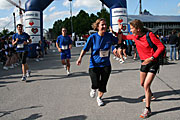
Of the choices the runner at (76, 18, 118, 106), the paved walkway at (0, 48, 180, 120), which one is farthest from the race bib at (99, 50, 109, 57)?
the paved walkway at (0, 48, 180, 120)

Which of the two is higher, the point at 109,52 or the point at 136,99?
the point at 109,52

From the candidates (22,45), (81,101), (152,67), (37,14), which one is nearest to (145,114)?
(152,67)

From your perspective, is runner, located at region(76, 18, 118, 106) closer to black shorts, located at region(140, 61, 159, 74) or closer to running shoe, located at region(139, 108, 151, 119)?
black shorts, located at region(140, 61, 159, 74)

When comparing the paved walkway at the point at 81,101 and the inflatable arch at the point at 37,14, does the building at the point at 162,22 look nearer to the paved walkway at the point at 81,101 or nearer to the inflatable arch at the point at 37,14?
the inflatable arch at the point at 37,14

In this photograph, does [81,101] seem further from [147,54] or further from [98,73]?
[147,54]

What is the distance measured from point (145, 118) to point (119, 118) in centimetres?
47

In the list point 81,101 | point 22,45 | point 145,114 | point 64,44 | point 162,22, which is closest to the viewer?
point 145,114

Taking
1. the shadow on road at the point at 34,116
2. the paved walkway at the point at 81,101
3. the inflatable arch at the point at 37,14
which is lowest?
the shadow on road at the point at 34,116

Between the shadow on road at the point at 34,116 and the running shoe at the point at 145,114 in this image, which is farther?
the shadow on road at the point at 34,116

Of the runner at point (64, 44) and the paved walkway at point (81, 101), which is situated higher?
the runner at point (64, 44)

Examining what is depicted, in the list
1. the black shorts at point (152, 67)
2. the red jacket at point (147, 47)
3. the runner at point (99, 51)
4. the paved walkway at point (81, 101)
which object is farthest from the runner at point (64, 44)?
the black shorts at point (152, 67)

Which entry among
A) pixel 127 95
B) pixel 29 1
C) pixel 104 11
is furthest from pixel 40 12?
pixel 104 11

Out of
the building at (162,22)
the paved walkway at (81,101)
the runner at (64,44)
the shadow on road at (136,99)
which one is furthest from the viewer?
the building at (162,22)

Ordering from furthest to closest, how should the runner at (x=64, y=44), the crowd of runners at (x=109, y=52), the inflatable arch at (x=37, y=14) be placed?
the inflatable arch at (x=37, y=14) < the runner at (x=64, y=44) < the crowd of runners at (x=109, y=52)
